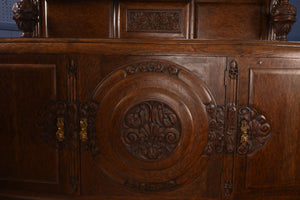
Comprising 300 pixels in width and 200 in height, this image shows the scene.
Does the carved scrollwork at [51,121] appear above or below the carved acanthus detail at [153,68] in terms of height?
below

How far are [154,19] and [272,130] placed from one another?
0.82 m

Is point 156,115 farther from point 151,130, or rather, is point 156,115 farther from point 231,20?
point 231,20

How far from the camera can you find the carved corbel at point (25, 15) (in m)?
1.08

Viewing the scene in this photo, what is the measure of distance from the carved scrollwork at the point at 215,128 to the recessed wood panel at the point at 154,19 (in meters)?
0.54

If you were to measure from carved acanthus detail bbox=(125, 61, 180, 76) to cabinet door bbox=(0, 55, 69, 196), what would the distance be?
28 centimetres

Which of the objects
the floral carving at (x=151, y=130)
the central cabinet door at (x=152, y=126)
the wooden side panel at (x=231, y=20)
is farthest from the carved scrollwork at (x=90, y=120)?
the wooden side panel at (x=231, y=20)

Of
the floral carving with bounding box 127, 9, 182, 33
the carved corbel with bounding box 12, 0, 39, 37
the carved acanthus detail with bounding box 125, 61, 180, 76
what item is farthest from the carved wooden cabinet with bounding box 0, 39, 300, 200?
the floral carving with bounding box 127, 9, 182, 33

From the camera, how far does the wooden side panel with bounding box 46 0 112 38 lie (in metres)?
1.20

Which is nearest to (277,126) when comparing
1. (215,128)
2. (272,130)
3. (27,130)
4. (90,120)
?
(272,130)


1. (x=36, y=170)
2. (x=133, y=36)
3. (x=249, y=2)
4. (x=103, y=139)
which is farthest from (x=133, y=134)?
(x=249, y=2)

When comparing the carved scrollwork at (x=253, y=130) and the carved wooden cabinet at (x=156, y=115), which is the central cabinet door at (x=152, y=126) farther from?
the carved scrollwork at (x=253, y=130)

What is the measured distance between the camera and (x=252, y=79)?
838 mm

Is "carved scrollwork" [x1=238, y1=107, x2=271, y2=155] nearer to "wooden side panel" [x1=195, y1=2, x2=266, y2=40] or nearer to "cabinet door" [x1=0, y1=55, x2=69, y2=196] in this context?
"wooden side panel" [x1=195, y1=2, x2=266, y2=40]

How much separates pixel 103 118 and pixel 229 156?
1.76 feet
